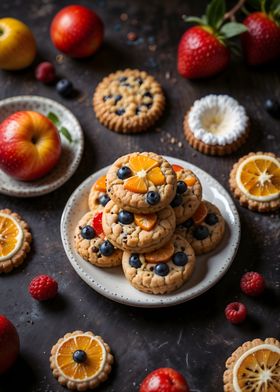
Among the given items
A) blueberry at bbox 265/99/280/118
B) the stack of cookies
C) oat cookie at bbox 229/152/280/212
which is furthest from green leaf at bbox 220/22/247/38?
the stack of cookies

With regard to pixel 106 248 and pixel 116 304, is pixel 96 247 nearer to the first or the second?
pixel 106 248

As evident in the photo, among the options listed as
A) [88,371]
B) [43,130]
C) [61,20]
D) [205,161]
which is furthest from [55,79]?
[88,371]

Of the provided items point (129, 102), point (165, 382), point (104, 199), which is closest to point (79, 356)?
point (165, 382)

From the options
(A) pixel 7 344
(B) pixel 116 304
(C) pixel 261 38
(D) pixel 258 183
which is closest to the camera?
(A) pixel 7 344

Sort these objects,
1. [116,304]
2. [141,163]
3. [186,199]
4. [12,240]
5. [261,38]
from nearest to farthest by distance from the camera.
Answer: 1. [141,163]
2. [186,199]
3. [116,304]
4. [12,240]
5. [261,38]

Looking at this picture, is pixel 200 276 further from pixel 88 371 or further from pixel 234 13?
pixel 234 13

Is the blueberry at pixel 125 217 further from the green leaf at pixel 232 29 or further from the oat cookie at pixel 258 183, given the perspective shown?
the green leaf at pixel 232 29

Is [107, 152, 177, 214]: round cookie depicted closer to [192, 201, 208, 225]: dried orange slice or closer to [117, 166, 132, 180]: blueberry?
[117, 166, 132, 180]: blueberry

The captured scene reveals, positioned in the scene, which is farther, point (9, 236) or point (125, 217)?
point (9, 236)
